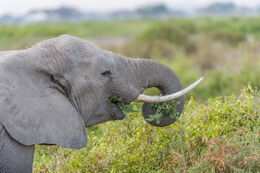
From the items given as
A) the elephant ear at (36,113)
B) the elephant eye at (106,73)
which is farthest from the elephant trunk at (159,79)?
the elephant ear at (36,113)

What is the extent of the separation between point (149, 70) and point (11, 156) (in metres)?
1.45

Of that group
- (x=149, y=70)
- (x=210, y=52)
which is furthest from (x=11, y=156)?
(x=210, y=52)

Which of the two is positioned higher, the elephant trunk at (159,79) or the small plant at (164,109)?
the elephant trunk at (159,79)

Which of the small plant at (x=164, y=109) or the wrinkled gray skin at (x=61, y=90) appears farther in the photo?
the small plant at (x=164, y=109)

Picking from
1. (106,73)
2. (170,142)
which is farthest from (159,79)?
(170,142)

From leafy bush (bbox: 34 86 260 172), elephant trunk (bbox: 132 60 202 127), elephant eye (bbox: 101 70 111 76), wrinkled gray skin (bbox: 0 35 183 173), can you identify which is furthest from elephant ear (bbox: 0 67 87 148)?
leafy bush (bbox: 34 86 260 172)

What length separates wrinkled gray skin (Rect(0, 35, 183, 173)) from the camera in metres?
3.04

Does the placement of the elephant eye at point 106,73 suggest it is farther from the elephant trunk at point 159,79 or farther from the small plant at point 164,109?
the small plant at point 164,109

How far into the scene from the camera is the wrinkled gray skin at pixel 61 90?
304cm

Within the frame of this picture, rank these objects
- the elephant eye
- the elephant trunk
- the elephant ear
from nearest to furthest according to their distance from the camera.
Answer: the elephant ear
the elephant eye
the elephant trunk

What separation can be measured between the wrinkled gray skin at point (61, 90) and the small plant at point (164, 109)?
67 millimetres

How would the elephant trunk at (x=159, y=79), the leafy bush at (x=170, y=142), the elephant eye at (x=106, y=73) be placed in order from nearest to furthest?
the elephant eye at (x=106, y=73), the elephant trunk at (x=159, y=79), the leafy bush at (x=170, y=142)

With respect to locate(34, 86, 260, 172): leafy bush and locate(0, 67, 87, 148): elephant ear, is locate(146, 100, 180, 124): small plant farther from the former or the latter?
locate(0, 67, 87, 148): elephant ear

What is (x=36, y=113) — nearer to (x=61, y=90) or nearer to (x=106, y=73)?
(x=61, y=90)
